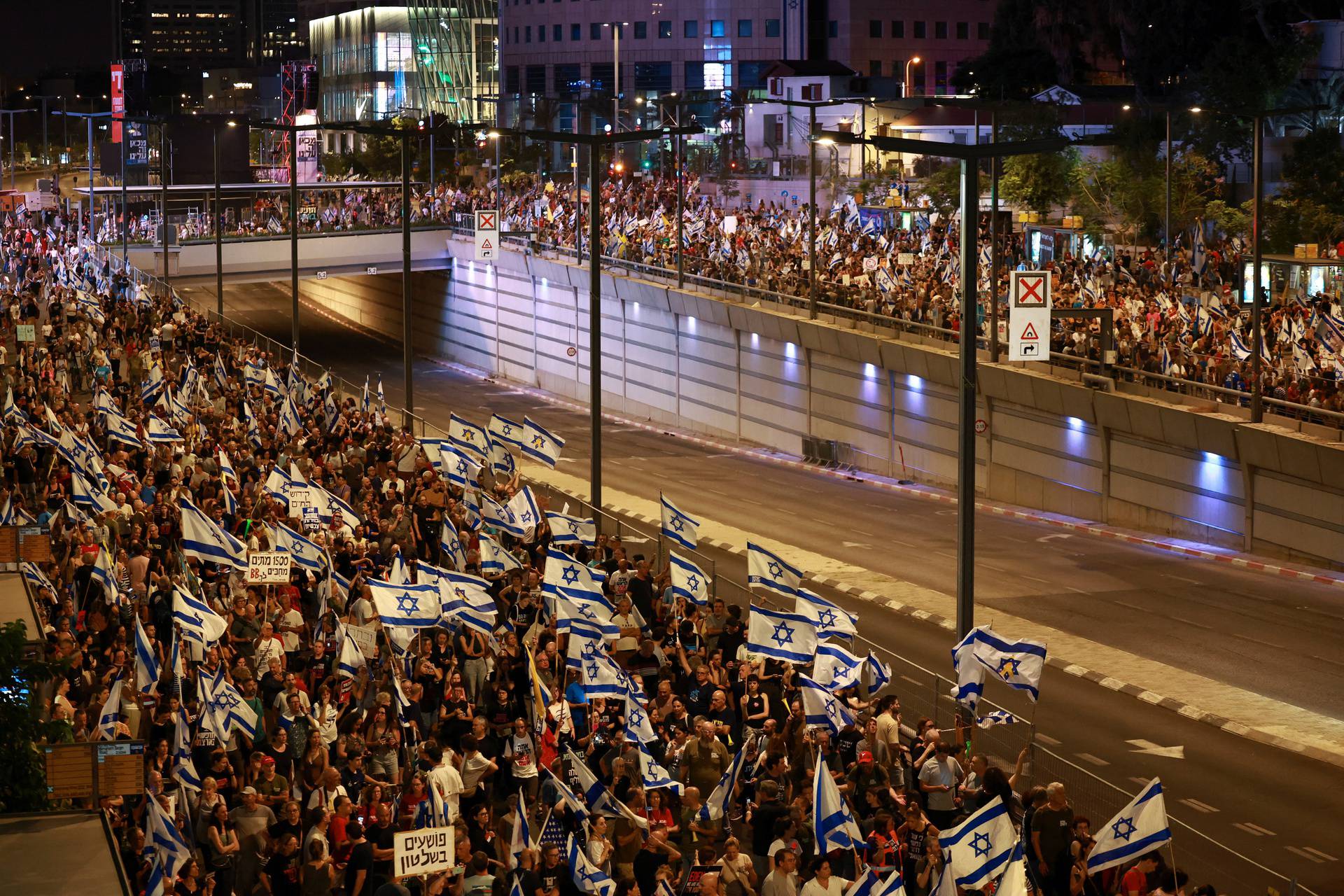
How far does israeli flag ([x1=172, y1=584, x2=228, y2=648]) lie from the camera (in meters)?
19.9

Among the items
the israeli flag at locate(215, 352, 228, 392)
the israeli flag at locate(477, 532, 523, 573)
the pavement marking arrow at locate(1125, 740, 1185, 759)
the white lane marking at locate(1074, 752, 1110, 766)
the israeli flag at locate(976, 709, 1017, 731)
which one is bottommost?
the pavement marking arrow at locate(1125, 740, 1185, 759)

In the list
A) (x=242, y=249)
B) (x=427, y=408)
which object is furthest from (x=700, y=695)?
(x=242, y=249)

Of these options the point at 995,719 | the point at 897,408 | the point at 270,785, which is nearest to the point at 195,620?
the point at 270,785

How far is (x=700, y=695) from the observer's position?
1986 centimetres

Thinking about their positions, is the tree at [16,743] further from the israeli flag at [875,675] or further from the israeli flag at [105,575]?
the israeli flag at [875,675]

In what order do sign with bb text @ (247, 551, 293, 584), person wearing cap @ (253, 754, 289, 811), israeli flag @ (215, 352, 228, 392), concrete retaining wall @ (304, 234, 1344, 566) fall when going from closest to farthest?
person wearing cap @ (253, 754, 289, 811) < sign with bb text @ (247, 551, 293, 584) < concrete retaining wall @ (304, 234, 1344, 566) < israeli flag @ (215, 352, 228, 392)

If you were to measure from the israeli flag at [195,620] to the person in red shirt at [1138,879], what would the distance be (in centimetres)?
996

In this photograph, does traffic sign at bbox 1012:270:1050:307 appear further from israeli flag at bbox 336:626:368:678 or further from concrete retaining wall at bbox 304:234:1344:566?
israeli flag at bbox 336:626:368:678

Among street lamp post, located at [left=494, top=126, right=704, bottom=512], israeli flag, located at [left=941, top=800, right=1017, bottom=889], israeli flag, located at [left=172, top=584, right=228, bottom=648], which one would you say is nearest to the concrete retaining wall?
street lamp post, located at [left=494, top=126, right=704, bottom=512]

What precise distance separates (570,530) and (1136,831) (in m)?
12.6

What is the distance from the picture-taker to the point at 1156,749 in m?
23.8

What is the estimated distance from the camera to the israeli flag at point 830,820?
15516 millimetres

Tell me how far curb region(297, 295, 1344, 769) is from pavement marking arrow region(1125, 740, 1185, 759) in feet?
4.09

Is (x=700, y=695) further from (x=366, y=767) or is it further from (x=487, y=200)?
(x=487, y=200)
